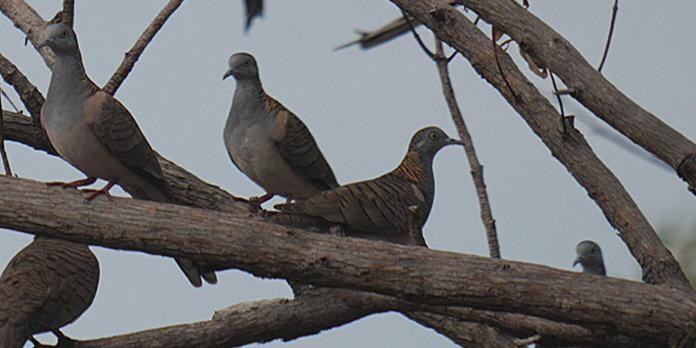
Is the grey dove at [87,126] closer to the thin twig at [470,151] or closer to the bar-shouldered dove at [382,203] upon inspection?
the bar-shouldered dove at [382,203]

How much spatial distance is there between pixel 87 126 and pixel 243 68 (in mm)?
1090

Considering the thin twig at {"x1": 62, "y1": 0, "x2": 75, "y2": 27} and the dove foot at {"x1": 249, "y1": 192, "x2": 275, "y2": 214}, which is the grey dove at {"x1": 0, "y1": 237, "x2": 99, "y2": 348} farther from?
the thin twig at {"x1": 62, "y1": 0, "x2": 75, "y2": 27}

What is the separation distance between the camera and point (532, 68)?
474 centimetres

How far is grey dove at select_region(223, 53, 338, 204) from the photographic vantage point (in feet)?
17.9

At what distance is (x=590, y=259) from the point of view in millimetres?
6828

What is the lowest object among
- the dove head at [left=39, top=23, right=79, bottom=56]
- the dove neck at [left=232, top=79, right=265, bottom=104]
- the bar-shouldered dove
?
the bar-shouldered dove

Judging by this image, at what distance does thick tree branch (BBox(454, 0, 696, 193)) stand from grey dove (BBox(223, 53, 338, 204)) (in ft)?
3.70

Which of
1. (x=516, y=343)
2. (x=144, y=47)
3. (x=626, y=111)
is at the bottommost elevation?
(x=516, y=343)

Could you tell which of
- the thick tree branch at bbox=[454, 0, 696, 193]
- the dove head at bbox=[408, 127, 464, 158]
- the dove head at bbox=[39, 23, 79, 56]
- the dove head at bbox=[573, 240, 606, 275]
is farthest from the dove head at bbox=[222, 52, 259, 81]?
the dove head at bbox=[573, 240, 606, 275]

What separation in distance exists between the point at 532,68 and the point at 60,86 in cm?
165

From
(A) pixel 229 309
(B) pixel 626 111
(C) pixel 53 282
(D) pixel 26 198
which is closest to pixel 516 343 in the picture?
(B) pixel 626 111

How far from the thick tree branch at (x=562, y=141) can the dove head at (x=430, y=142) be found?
87 centimetres

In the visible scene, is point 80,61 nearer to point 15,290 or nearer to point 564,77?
point 15,290

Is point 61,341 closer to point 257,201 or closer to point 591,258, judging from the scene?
point 257,201
